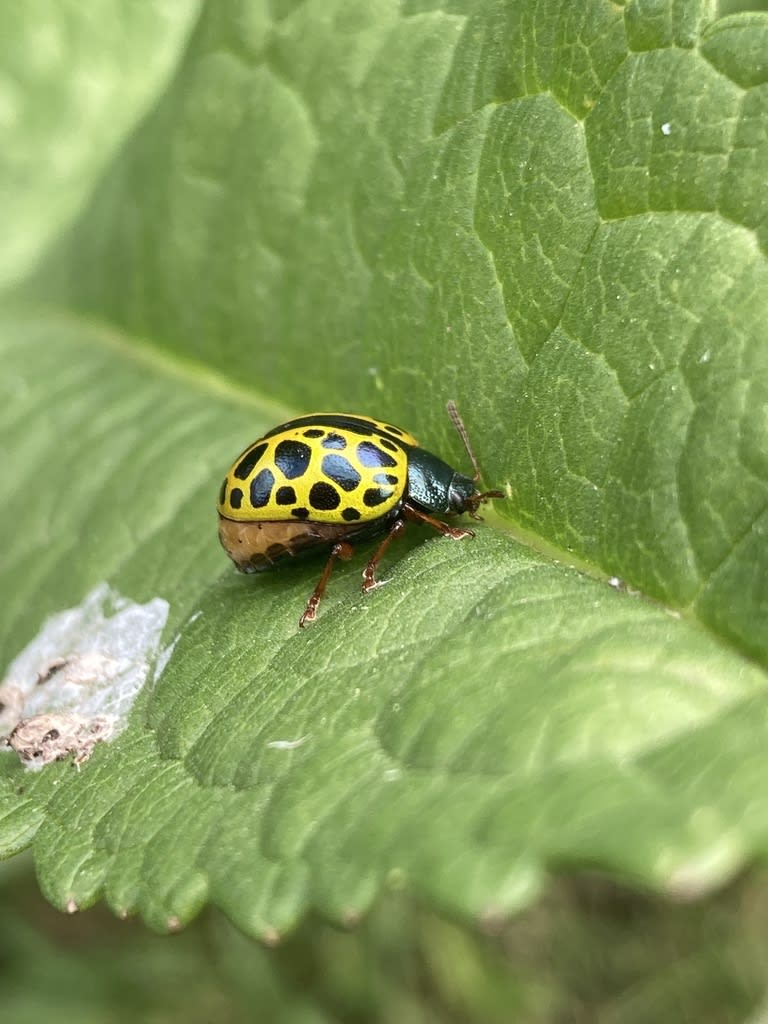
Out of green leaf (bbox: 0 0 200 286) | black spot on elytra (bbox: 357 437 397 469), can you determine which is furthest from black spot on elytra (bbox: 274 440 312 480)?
green leaf (bbox: 0 0 200 286)

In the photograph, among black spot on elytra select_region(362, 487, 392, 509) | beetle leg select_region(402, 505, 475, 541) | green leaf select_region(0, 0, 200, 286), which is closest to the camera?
beetle leg select_region(402, 505, 475, 541)

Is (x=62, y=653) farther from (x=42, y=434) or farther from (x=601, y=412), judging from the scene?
(x=601, y=412)

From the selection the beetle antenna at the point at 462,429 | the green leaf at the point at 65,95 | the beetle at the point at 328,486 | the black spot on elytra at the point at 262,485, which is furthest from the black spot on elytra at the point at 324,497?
the green leaf at the point at 65,95

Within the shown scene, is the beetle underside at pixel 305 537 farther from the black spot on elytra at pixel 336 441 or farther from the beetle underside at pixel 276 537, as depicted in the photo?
the black spot on elytra at pixel 336 441

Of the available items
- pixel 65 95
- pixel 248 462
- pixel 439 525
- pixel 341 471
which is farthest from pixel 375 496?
pixel 65 95

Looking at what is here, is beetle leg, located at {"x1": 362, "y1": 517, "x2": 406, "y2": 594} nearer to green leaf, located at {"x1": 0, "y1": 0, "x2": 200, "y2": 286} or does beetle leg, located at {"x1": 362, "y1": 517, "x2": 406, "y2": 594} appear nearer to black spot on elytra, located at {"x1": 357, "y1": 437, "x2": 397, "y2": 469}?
black spot on elytra, located at {"x1": 357, "y1": 437, "x2": 397, "y2": 469}

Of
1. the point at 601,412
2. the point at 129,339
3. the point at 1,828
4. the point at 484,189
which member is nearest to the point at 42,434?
the point at 129,339
